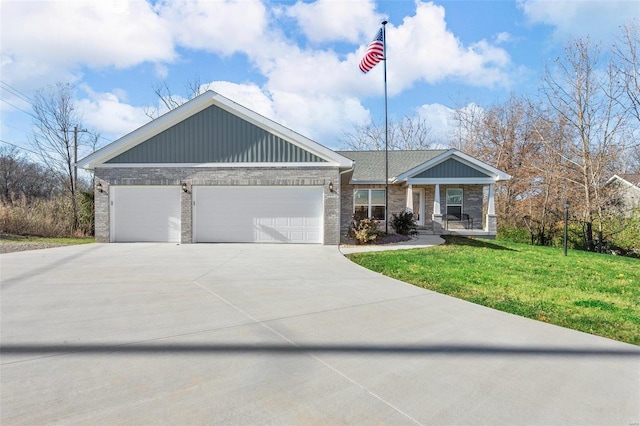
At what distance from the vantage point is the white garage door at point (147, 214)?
1155 cm

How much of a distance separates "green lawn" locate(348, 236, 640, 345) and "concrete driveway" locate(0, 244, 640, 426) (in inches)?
21.2

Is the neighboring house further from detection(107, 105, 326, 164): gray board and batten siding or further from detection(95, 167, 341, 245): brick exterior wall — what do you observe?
detection(107, 105, 326, 164): gray board and batten siding

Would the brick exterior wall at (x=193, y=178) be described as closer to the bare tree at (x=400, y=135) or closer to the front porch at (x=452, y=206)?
the front porch at (x=452, y=206)

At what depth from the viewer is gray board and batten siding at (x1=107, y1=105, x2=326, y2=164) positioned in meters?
11.4

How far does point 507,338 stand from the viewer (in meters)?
3.29

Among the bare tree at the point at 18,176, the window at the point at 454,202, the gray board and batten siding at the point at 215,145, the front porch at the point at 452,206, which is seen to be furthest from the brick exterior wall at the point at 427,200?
the bare tree at the point at 18,176

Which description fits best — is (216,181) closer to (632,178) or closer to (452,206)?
(452,206)

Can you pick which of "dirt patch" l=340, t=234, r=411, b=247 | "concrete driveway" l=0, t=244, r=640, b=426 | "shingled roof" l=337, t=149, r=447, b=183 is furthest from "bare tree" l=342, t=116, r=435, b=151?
"concrete driveway" l=0, t=244, r=640, b=426

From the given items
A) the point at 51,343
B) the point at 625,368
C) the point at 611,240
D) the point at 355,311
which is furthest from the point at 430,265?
the point at 611,240

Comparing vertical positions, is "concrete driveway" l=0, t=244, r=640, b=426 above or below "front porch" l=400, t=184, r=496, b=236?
below

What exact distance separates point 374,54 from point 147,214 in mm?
10851

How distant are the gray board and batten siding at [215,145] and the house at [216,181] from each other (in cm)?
4

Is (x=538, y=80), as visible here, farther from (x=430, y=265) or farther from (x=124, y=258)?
(x=124, y=258)

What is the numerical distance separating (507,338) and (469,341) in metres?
0.44
